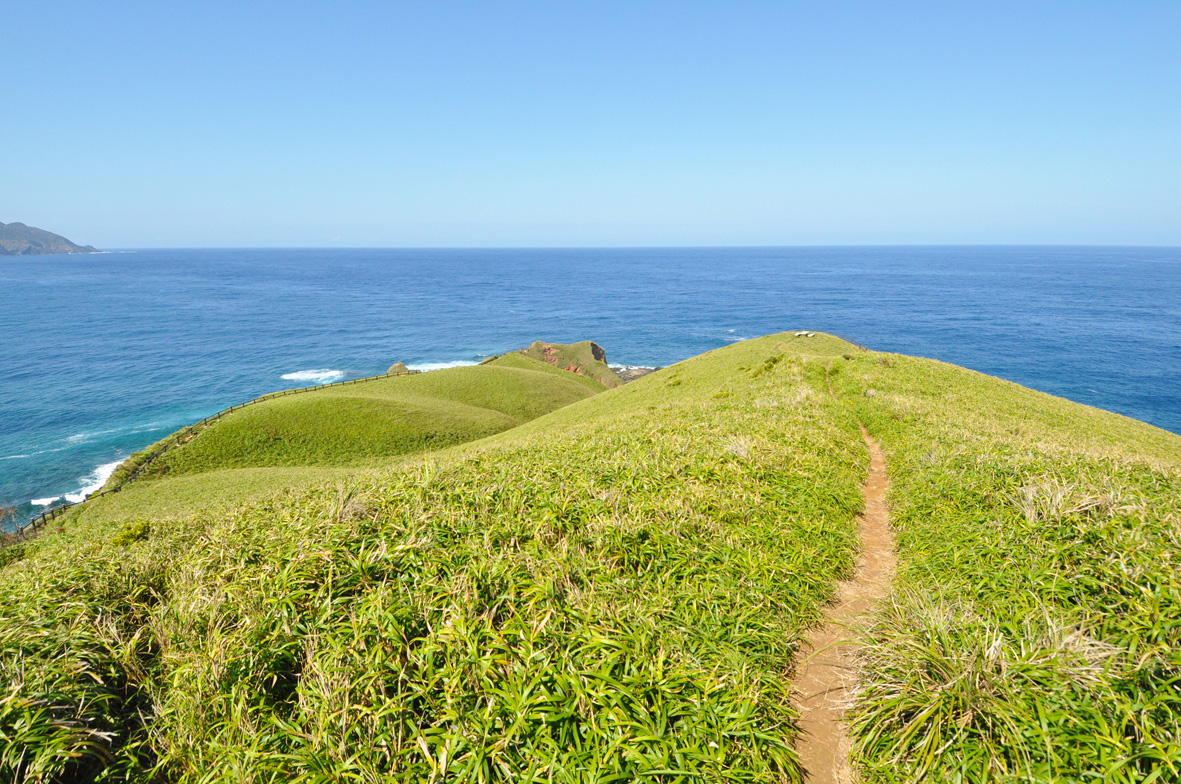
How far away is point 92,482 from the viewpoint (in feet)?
165

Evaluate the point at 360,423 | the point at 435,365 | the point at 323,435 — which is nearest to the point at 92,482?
the point at 323,435

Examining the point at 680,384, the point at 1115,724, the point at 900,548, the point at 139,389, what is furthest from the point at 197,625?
the point at 139,389

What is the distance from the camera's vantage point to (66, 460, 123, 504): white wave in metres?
46.8

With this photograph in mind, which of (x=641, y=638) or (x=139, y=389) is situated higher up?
(x=641, y=638)

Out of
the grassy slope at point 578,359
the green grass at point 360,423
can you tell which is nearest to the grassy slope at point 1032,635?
the green grass at point 360,423

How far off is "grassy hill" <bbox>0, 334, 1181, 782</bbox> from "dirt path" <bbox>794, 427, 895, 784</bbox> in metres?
0.29

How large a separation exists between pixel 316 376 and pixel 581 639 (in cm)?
10065

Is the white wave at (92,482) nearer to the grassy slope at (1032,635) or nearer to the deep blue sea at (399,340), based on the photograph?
the deep blue sea at (399,340)

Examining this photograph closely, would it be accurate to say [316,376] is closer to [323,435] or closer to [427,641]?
[323,435]

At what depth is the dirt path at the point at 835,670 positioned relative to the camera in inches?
243

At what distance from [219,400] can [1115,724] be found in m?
98.0

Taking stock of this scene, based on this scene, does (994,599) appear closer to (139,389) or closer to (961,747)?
(961,747)

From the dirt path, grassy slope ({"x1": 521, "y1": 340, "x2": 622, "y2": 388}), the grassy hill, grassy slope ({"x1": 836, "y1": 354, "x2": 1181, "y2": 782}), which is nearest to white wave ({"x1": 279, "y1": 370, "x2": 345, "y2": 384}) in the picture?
grassy slope ({"x1": 521, "y1": 340, "x2": 622, "y2": 388})

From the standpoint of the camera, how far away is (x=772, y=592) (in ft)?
29.4
